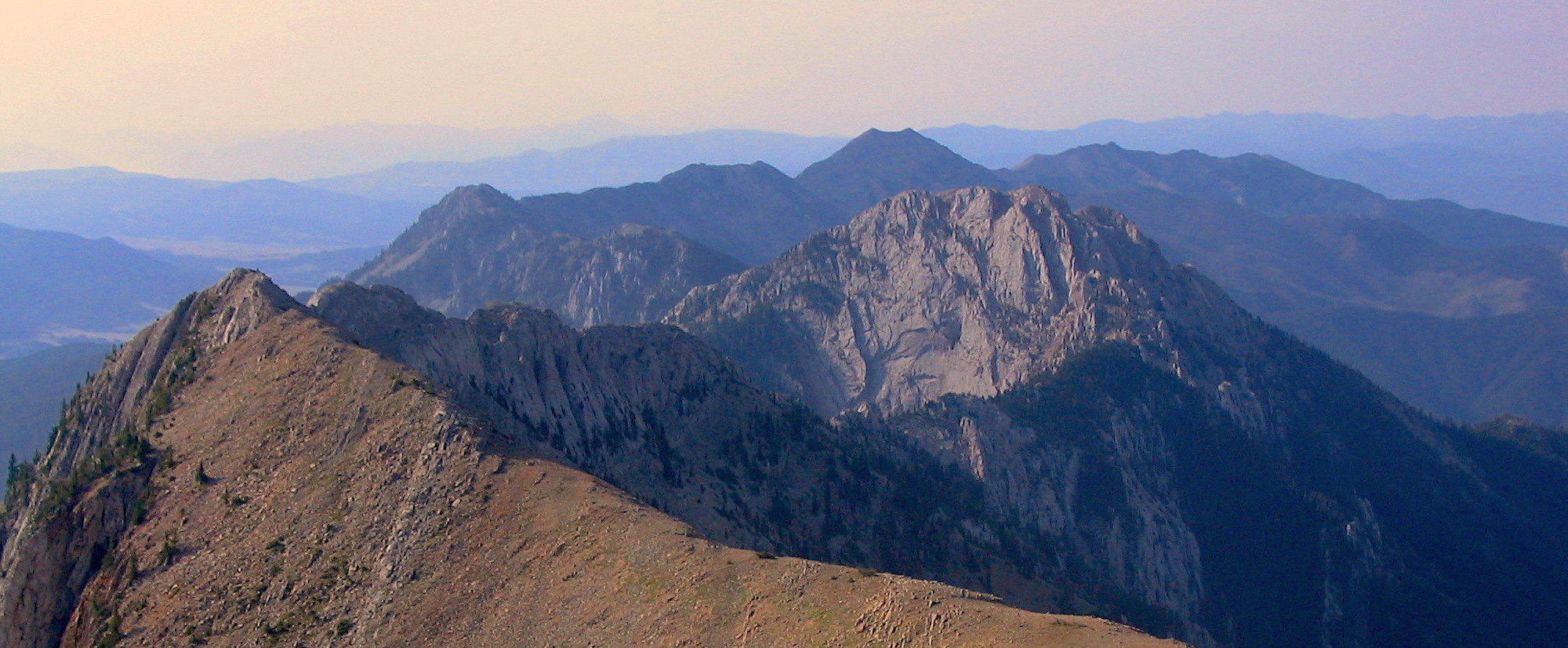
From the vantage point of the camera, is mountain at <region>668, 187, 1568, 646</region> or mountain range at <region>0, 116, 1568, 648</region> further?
mountain at <region>668, 187, 1568, 646</region>

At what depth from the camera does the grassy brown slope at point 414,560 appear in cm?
5188

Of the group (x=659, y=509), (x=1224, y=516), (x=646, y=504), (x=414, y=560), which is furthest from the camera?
(x=1224, y=516)

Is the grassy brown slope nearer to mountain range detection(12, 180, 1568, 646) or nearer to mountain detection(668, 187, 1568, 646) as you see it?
mountain range detection(12, 180, 1568, 646)

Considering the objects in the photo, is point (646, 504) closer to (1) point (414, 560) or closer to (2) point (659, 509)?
(2) point (659, 509)

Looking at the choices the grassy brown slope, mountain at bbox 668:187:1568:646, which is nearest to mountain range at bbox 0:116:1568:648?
the grassy brown slope

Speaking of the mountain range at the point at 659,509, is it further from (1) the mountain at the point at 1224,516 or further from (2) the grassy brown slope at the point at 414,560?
(1) the mountain at the point at 1224,516

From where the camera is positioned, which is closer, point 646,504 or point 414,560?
point 414,560

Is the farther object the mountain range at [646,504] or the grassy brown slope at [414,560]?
the mountain range at [646,504]

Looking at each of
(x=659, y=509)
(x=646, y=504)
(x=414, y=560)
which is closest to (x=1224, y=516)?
(x=659, y=509)

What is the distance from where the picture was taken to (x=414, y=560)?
202ft

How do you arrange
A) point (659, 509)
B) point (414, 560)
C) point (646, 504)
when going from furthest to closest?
point (659, 509)
point (646, 504)
point (414, 560)

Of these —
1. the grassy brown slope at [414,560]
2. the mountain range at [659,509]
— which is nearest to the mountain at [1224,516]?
the mountain range at [659,509]

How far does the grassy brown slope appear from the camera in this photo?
5188 centimetres

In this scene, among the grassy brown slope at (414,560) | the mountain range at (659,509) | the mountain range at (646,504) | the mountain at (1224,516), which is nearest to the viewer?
the grassy brown slope at (414,560)
